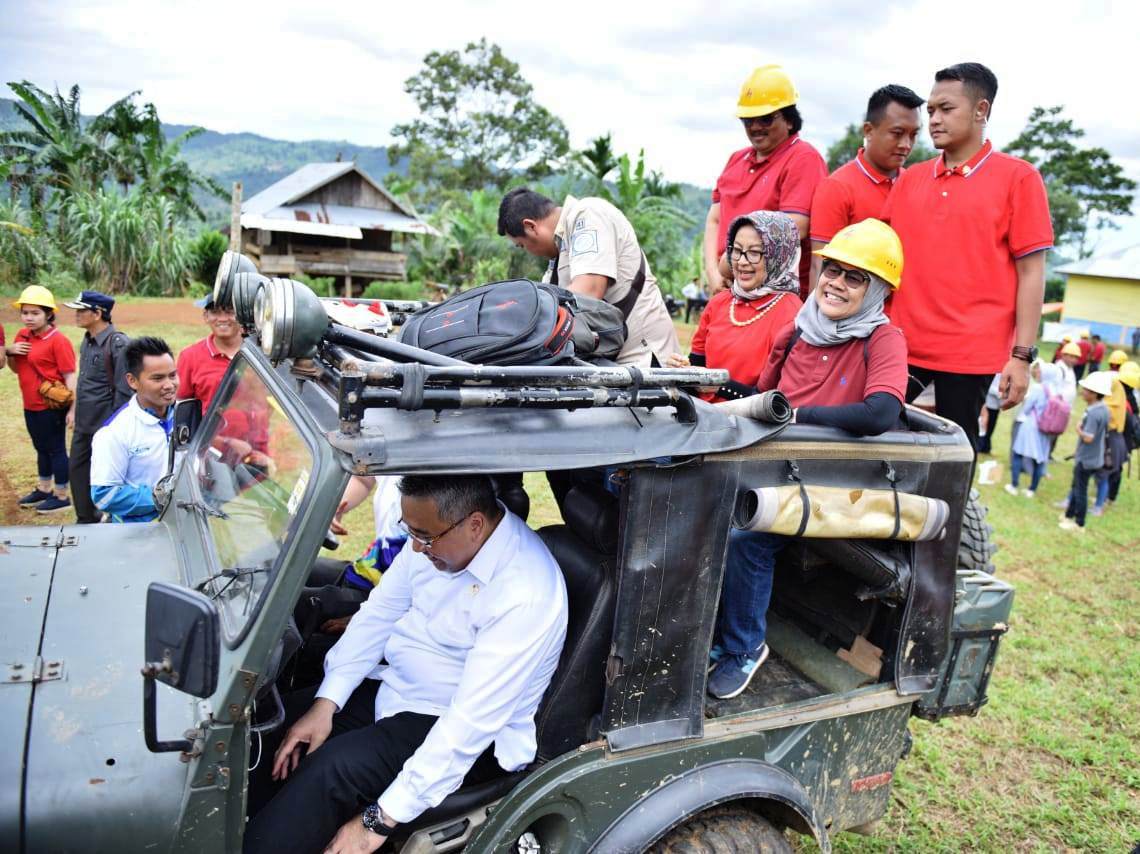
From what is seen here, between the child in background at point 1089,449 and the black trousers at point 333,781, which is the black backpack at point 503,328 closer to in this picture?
the black trousers at point 333,781

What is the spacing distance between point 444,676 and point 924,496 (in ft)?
5.18

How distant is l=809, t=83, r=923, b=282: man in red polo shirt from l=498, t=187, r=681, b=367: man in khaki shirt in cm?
83

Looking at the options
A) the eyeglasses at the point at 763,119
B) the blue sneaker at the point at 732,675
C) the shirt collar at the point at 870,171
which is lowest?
the blue sneaker at the point at 732,675

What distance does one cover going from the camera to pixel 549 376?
203 cm

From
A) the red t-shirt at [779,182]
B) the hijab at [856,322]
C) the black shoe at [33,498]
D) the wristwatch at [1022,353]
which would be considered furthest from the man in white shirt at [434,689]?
the black shoe at [33,498]

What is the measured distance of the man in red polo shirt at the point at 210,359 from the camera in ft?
16.7

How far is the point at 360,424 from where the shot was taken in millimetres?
1841

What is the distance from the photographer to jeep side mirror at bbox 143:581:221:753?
1.68m

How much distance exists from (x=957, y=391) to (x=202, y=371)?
4.19 meters

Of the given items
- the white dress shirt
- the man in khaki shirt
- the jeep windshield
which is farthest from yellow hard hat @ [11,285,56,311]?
the white dress shirt

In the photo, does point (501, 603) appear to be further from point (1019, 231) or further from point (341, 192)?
point (341, 192)

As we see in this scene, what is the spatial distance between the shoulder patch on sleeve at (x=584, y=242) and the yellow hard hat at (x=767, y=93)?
95cm

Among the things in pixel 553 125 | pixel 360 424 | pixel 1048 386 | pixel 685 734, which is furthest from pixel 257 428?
pixel 553 125

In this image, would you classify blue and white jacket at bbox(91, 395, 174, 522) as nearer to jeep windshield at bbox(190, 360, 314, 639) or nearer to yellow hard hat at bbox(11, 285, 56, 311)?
jeep windshield at bbox(190, 360, 314, 639)
